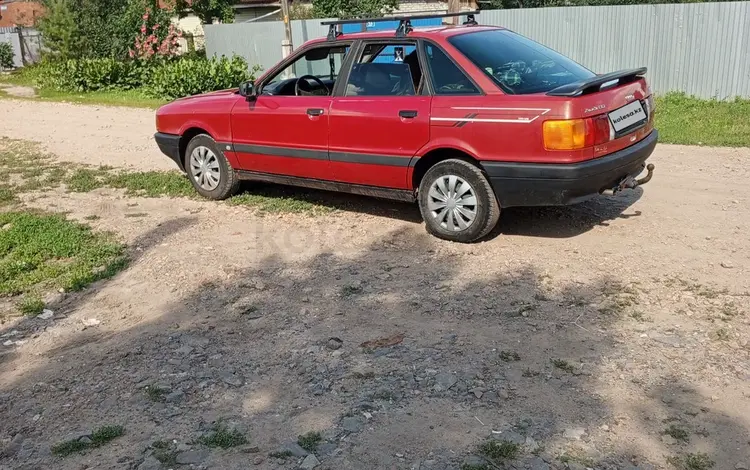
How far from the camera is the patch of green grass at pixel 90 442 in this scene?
11.8 feet

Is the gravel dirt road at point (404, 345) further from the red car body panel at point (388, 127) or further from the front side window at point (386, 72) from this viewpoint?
the front side window at point (386, 72)

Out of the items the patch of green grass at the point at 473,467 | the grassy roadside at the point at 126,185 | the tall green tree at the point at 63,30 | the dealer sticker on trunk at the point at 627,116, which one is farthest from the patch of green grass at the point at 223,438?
the tall green tree at the point at 63,30

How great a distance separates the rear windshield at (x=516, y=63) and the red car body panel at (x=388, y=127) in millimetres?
110

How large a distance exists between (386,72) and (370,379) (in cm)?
332

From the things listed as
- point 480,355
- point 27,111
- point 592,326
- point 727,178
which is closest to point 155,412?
point 480,355

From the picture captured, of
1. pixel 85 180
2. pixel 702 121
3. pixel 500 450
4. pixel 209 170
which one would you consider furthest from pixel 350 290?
pixel 702 121

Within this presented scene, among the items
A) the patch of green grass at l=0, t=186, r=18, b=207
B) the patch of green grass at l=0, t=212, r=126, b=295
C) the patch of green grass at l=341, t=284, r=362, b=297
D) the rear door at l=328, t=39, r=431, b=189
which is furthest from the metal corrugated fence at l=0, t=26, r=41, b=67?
the patch of green grass at l=341, t=284, r=362, b=297

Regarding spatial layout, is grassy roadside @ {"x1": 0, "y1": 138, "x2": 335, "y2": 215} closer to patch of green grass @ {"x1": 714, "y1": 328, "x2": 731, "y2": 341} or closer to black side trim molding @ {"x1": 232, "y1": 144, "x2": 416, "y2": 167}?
black side trim molding @ {"x1": 232, "y1": 144, "x2": 416, "y2": 167}

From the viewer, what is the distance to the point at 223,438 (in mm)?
3613

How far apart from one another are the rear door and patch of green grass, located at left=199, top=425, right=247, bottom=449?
329 cm

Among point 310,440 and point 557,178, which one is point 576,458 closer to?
point 310,440

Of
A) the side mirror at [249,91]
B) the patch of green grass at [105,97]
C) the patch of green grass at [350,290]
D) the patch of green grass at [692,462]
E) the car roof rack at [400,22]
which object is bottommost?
the patch of green grass at [692,462]

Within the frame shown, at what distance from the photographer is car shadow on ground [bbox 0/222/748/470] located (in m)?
3.51

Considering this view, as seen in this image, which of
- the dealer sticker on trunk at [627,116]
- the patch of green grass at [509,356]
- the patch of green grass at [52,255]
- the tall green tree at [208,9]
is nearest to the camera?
the patch of green grass at [509,356]
